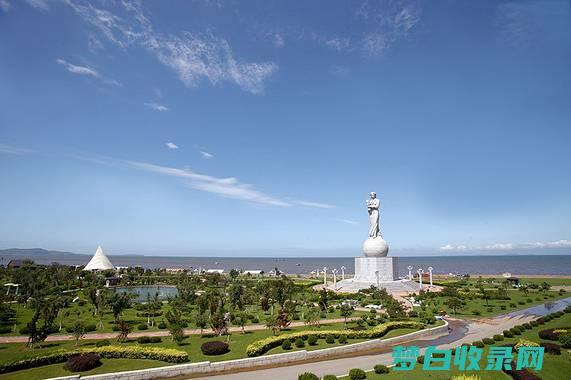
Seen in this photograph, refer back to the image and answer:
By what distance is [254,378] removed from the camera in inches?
837

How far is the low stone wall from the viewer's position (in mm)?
20812

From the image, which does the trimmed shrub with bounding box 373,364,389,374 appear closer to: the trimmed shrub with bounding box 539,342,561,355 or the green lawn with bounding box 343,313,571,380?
the green lawn with bounding box 343,313,571,380

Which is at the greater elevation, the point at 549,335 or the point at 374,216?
the point at 374,216

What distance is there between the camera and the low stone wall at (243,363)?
68.3 feet

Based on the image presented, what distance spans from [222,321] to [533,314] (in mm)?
36017

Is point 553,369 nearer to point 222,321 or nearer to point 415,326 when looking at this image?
point 415,326

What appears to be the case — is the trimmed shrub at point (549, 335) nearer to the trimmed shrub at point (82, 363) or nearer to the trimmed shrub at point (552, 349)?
the trimmed shrub at point (552, 349)

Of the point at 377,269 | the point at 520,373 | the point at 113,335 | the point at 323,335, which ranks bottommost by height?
the point at 113,335

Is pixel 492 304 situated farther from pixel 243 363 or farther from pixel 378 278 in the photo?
pixel 243 363

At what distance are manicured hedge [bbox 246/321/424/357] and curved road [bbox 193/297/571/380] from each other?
7.17 ft

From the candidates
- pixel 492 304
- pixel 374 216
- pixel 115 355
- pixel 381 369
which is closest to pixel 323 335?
pixel 381 369

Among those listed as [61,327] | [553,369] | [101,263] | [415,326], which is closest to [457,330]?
[415,326]

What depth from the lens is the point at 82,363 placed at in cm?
2167

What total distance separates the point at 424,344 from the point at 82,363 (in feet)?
81.1
